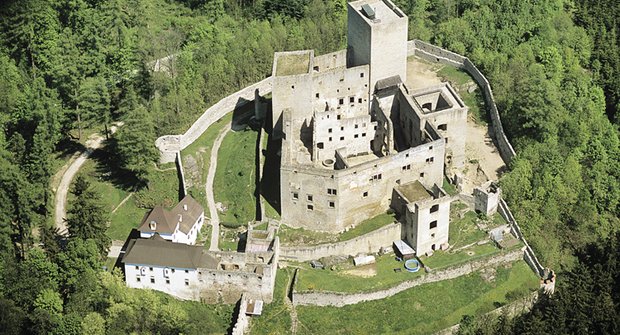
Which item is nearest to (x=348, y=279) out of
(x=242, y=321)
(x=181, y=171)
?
(x=242, y=321)

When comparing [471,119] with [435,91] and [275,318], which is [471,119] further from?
[275,318]

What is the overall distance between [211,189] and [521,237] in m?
36.9

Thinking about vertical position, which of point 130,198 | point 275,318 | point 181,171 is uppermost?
point 181,171

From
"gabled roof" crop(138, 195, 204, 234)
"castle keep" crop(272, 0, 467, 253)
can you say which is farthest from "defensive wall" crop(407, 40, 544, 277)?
"gabled roof" crop(138, 195, 204, 234)

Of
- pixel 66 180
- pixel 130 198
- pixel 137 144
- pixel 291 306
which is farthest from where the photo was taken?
pixel 66 180

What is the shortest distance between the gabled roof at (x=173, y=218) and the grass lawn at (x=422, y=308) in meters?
16.4

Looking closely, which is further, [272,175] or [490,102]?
[490,102]

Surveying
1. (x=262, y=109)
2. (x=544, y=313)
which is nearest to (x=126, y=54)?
(x=262, y=109)

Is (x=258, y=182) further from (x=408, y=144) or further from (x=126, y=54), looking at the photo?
(x=126, y=54)

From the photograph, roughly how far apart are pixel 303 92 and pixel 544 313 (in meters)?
38.6

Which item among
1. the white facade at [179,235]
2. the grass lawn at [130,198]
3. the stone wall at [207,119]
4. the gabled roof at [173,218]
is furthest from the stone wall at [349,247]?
the stone wall at [207,119]

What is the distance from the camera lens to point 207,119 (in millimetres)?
128375

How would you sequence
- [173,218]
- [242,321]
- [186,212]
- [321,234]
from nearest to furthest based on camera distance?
[242,321]
[173,218]
[186,212]
[321,234]

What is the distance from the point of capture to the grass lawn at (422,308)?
331 feet
